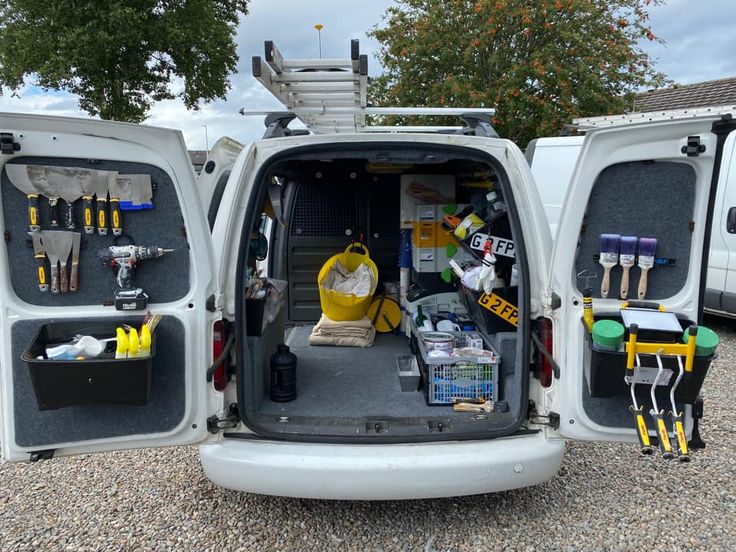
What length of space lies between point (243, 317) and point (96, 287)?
1.97ft

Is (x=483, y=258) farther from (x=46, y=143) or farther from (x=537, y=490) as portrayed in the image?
(x=46, y=143)

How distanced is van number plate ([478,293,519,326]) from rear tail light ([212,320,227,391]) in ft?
5.09

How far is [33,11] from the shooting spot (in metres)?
12.7

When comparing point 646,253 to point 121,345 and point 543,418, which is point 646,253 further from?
point 121,345

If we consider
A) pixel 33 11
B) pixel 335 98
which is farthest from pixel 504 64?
pixel 33 11

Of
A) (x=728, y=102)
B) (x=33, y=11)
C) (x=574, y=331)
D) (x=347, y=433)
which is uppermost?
(x=33, y=11)

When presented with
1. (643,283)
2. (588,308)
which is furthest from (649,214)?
(588,308)

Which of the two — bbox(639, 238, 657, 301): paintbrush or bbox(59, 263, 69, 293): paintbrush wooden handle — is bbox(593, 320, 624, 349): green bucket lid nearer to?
bbox(639, 238, 657, 301): paintbrush

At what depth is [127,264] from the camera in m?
1.98

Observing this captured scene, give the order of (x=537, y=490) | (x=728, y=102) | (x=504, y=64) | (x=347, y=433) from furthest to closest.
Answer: (x=504, y=64), (x=728, y=102), (x=537, y=490), (x=347, y=433)

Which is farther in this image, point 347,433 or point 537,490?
point 537,490

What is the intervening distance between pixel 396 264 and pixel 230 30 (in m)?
14.3

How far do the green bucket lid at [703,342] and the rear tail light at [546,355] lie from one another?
498mm

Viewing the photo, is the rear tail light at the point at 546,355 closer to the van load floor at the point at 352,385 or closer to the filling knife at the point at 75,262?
the van load floor at the point at 352,385
